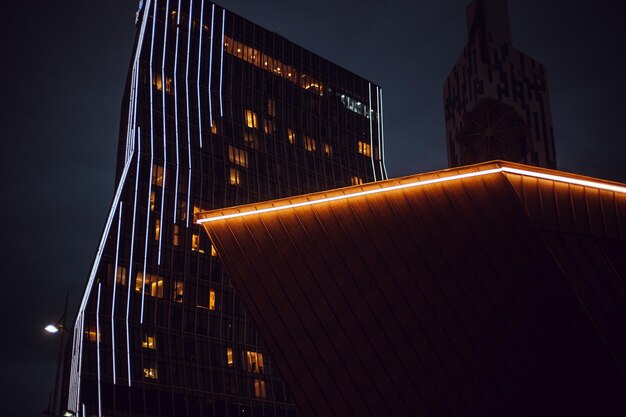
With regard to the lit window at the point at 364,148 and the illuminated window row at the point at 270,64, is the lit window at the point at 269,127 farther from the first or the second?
the lit window at the point at 364,148

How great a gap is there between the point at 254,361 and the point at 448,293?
171 ft

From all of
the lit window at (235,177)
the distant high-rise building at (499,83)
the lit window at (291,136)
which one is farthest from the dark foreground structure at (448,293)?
A: the distant high-rise building at (499,83)

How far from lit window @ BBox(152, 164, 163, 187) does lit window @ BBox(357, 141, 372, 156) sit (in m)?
31.6

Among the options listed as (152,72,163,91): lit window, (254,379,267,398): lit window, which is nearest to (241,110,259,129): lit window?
(152,72,163,91): lit window

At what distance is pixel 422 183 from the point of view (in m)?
20.9

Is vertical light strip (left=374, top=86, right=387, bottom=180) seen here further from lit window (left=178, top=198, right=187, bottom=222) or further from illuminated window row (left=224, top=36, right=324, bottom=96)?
lit window (left=178, top=198, right=187, bottom=222)

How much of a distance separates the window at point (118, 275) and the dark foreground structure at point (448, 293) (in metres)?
44.9

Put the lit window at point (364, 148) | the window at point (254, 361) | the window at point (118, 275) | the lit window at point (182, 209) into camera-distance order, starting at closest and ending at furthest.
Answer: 1. the window at point (118, 275)
2. the window at point (254, 361)
3. the lit window at point (182, 209)
4. the lit window at point (364, 148)

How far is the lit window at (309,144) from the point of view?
3406 inches

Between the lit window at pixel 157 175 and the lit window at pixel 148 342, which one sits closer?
the lit window at pixel 148 342

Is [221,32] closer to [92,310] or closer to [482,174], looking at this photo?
[92,310]

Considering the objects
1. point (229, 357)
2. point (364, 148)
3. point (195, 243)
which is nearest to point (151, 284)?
point (195, 243)

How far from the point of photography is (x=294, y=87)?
89.9 m

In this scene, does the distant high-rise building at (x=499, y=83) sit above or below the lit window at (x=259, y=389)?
above
